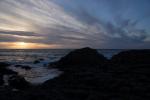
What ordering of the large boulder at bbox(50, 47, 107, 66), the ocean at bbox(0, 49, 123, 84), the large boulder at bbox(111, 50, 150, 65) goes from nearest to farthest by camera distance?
1. the ocean at bbox(0, 49, 123, 84)
2. the large boulder at bbox(111, 50, 150, 65)
3. the large boulder at bbox(50, 47, 107, 66)

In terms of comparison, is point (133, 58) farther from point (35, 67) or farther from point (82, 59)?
point (35, 67)

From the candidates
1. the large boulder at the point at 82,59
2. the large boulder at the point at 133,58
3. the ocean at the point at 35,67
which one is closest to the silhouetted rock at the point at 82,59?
the large boulder at the point at 82,59

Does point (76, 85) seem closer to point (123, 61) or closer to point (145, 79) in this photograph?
point (145, 79)

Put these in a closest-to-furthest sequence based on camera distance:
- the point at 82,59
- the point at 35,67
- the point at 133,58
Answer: the point at 133,58
the point at 82,59
the point at 35,67

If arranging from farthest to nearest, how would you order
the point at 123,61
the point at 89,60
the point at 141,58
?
the point at 89,60, the point at 123,61, the point at 141,58

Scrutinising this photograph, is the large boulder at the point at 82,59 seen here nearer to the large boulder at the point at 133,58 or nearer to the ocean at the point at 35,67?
the ocean at the point at 35,67

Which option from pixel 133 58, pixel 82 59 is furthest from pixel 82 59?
pixel 133 58

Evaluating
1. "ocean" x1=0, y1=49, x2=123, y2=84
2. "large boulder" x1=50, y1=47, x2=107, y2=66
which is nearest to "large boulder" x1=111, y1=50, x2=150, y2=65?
"large boulder" x1=50, y1=47, x2=107, y2=66

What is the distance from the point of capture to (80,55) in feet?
110

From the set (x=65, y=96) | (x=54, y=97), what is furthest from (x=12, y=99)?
(x=65, y=96)

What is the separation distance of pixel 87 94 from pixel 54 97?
204cm

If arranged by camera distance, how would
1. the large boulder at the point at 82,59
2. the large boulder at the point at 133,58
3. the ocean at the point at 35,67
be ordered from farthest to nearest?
the large boulder at the point at 82,59
the large boulder at the point at 133,58
the ocean at the point at 35,67

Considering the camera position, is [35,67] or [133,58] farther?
[35,67]

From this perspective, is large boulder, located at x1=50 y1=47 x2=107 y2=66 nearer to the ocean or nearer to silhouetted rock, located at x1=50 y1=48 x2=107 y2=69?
silhouetted rock, located at x1=50 y1=48 x2=107 y2=69
